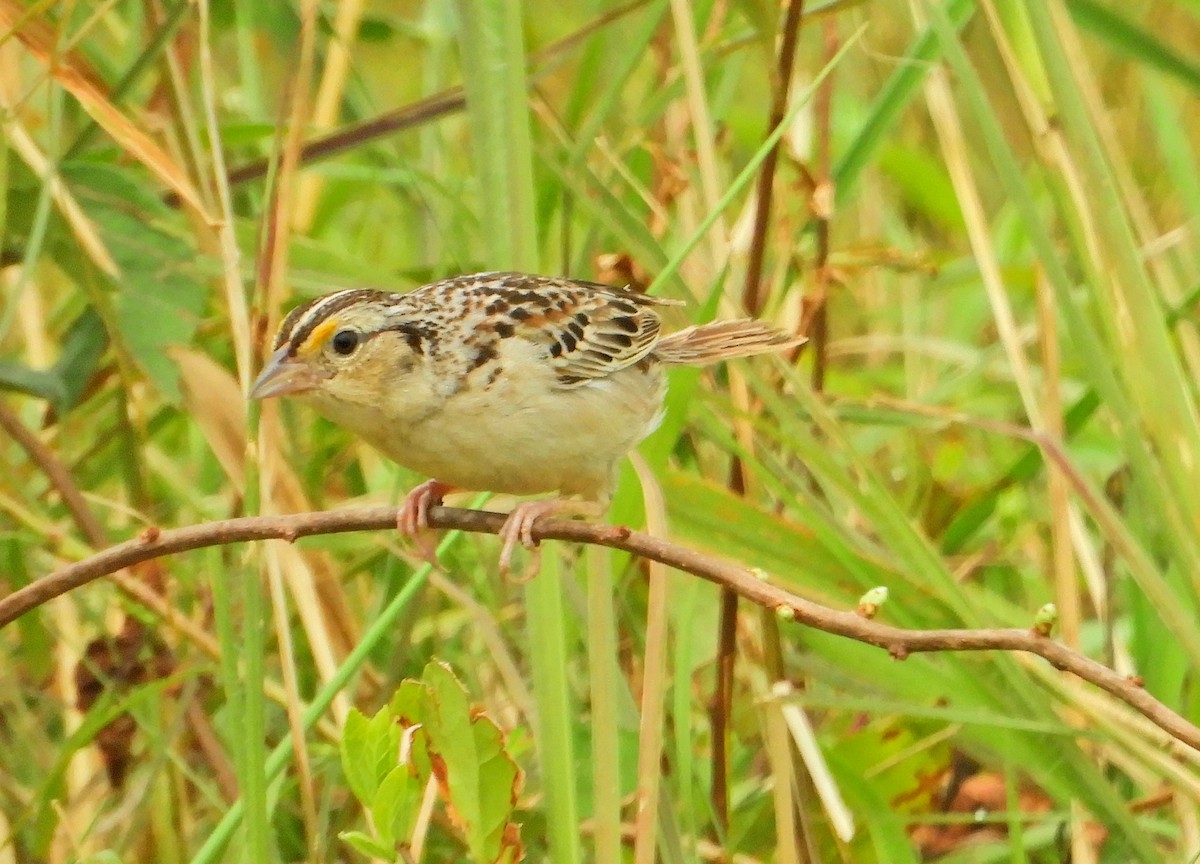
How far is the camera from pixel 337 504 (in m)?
3.49

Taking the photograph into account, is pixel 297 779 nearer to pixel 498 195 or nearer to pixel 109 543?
pixel 109 543

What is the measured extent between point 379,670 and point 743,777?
28.6 inches

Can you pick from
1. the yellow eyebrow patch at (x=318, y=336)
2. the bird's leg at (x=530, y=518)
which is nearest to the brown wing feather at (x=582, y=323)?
the bird's leg at (x=530, y=518)

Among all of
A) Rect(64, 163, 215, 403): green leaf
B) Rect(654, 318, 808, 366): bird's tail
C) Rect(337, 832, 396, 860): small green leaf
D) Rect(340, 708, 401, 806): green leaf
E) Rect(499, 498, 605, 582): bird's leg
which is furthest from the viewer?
Rect(654, 318, 808, 366): bird's tail

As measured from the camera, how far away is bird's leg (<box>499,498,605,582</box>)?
2.10 m

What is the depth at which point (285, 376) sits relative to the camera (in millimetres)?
2355

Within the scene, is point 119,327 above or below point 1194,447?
above

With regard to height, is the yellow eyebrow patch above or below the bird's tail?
below

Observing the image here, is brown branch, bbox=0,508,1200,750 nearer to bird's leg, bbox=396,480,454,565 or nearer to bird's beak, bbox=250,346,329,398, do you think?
bird's leg, bbox=396,480,454,565

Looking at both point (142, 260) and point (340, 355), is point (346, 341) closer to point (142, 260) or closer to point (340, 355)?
point (340, 355)

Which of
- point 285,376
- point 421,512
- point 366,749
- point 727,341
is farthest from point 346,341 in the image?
point 366,749

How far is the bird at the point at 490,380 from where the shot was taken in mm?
2420

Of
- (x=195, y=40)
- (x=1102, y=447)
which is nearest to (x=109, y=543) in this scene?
(x=195, y=40)

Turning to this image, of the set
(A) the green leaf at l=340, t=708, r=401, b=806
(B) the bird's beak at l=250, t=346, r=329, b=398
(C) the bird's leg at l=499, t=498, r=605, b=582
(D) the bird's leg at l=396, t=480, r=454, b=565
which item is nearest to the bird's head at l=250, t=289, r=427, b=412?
(B) the bird's beak at l=250, t=346, r=329, b=398
